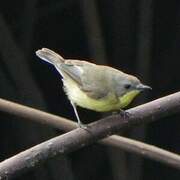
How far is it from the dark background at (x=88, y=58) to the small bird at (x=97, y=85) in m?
1.52

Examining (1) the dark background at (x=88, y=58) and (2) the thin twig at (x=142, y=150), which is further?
(1) the dark background at (x=88, y=58)

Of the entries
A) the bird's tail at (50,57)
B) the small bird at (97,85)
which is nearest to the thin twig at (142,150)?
the small bird at (97,85)

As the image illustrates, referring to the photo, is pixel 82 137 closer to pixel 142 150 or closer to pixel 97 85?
pixel 142 150

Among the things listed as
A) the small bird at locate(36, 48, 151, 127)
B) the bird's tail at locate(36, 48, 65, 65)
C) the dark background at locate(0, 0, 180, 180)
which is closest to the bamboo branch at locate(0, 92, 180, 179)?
the small bird at locate(36, 48, 151, 127)

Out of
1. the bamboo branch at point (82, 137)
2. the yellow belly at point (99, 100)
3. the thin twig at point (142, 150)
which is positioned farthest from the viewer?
the yellow belly at point (99, 100)

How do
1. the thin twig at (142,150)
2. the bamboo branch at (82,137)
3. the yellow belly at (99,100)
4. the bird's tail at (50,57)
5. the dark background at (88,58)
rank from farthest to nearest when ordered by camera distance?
the dark background at (88,58)
the bird's tail at (50,57)
the yellow belly at (99,100)
the thin twig at (142,150)
the bamboo branch at (82,137)

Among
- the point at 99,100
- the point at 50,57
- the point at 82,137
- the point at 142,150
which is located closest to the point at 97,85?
the point at 99,100

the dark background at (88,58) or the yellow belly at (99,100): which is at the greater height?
the yellow belly at (99,100)

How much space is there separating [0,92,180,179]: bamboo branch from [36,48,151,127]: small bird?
36 centimetres

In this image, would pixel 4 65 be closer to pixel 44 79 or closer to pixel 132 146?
pixel 44 79

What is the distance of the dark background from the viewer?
5.00m

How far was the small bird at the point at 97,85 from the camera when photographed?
2947 millimetres

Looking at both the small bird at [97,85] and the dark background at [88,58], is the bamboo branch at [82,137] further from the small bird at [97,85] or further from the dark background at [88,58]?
the dark background at [88,58]

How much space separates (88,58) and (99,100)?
245 centimetres
